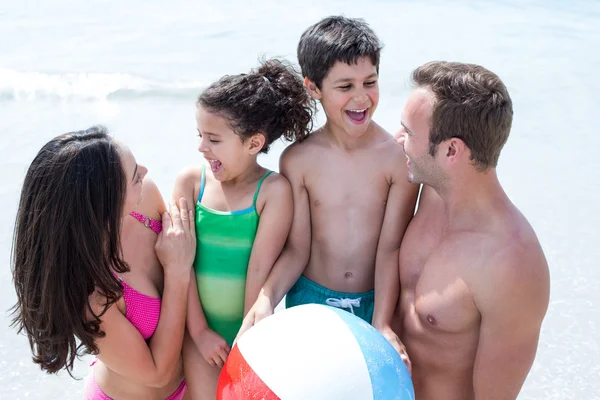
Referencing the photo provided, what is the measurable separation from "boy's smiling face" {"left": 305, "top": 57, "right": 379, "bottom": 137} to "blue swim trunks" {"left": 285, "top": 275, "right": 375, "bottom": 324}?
0.70 m

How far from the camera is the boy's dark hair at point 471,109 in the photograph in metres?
2.65

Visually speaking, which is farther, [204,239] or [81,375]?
[81,375]

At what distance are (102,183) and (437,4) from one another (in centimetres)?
919

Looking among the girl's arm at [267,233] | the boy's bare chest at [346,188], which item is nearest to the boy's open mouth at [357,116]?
the boy's bare chest at [346,188]

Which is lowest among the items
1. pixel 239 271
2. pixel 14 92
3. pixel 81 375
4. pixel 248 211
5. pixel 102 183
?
pixel 81 375

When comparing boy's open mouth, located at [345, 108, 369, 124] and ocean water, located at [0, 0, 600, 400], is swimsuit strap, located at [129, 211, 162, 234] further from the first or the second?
ocean water, located at [0, 0, 600, 400]

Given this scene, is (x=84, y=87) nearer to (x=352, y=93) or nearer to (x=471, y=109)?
(x=352, y=93)

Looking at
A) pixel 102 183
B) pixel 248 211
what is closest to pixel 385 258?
pixel 248 211

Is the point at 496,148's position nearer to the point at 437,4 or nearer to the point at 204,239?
the point at 204,239

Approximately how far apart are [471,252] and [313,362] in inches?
31.2

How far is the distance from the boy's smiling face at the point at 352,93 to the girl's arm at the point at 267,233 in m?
0.39

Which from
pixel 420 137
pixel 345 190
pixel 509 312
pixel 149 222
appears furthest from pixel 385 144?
pixel 149 222

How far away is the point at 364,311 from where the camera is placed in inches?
128

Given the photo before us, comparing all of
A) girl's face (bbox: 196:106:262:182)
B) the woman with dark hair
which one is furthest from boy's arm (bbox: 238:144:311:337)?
the woman with dark hair
